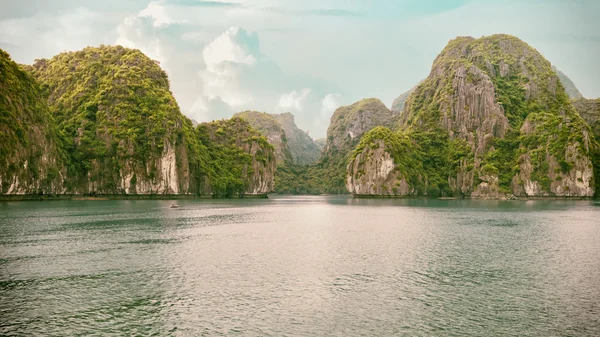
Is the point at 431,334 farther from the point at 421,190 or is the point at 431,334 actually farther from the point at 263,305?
the point at 421,190

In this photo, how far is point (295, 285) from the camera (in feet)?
78.0

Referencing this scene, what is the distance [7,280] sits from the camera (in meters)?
23.9

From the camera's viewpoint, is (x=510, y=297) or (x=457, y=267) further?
(x=457, y=267)

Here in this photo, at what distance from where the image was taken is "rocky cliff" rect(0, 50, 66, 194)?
9525 cm

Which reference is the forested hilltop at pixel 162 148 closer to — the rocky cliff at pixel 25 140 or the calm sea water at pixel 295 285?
the rocky cliff at pixel 25 140

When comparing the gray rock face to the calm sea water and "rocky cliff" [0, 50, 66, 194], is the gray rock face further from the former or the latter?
the calm sea water

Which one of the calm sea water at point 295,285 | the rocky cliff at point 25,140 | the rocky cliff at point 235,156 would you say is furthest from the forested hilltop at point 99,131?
the calm sea water at point 295,285

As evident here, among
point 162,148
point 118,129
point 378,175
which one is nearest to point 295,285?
point 162,148

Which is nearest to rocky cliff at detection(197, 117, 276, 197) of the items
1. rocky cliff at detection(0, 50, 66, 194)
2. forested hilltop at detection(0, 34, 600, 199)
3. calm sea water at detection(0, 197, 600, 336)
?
forested hilltop at detection(0, 34, 600, 199)

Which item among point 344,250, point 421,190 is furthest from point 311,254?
point 421,190

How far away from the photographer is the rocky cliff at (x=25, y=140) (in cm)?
9525

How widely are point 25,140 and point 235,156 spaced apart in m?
95.7

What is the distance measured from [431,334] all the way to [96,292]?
15.9m

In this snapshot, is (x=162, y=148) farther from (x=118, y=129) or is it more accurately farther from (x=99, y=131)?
(x=99, y=131)
